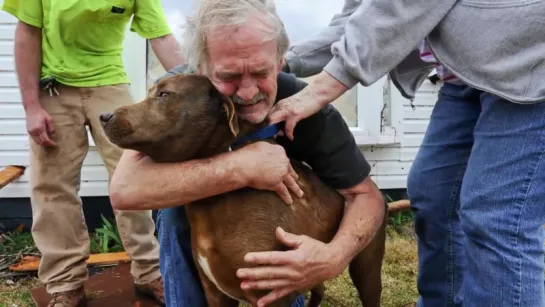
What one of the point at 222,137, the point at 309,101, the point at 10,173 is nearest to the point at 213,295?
the point at 222,137

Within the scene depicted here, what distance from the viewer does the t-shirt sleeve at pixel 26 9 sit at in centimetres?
342

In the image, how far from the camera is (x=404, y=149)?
5719mm

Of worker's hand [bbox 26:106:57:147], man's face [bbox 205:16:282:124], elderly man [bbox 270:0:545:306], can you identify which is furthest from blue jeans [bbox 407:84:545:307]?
worker's hand [bbox 26:106:57:147]

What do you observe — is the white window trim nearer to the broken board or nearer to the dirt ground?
the dirt ground

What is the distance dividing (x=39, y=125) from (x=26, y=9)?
26.7 inches

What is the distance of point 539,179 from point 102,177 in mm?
4088

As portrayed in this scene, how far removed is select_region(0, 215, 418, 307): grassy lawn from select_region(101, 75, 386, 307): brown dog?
68.7 inches

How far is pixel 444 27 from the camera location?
1981 millimetres

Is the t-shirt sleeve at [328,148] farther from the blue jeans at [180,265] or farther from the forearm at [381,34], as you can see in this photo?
the blue jeans at [180,265]

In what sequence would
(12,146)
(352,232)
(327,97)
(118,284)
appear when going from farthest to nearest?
(12,146) < (118,284) < (352,232) < (327,97)

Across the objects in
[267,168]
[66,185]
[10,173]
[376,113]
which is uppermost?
[267,168]

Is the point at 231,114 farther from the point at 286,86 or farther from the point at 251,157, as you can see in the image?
the point at 286,86

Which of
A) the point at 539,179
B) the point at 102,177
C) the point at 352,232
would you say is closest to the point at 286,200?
the point at 352,232

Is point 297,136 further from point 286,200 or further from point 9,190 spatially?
point 9,190
